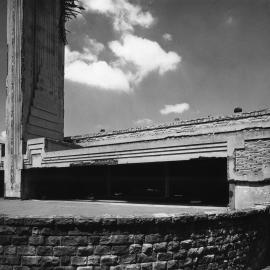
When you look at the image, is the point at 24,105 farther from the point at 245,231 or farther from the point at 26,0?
the point at 245,231

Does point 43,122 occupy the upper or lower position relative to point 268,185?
upper

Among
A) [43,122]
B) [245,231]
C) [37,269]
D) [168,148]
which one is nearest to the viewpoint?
[37,269]

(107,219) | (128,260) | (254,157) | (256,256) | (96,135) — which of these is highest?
(96,135)

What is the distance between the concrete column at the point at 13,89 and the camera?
18.6m

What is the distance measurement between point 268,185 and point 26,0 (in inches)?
730

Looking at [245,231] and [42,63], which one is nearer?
[245,231]

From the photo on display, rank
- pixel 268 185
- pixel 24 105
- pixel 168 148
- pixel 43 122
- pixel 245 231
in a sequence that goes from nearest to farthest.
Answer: pixel 245 231 → pixel 268 185 → pixel 168 148 → pixel 24 105 → pixel 43 122

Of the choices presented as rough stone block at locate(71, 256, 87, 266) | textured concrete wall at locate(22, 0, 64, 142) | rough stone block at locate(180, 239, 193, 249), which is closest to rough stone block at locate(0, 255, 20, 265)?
rough stone block at locate(71, 256, 87, 266)

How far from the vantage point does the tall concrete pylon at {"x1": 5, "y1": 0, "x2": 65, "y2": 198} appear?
740 inches

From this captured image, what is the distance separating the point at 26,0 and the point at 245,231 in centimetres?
1966

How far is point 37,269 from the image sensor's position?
16.5ft

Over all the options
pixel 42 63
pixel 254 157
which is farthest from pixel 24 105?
pixel 254 157

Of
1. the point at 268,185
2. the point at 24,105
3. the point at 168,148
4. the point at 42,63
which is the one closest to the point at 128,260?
the point at 268,185

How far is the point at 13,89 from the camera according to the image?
758 inches
